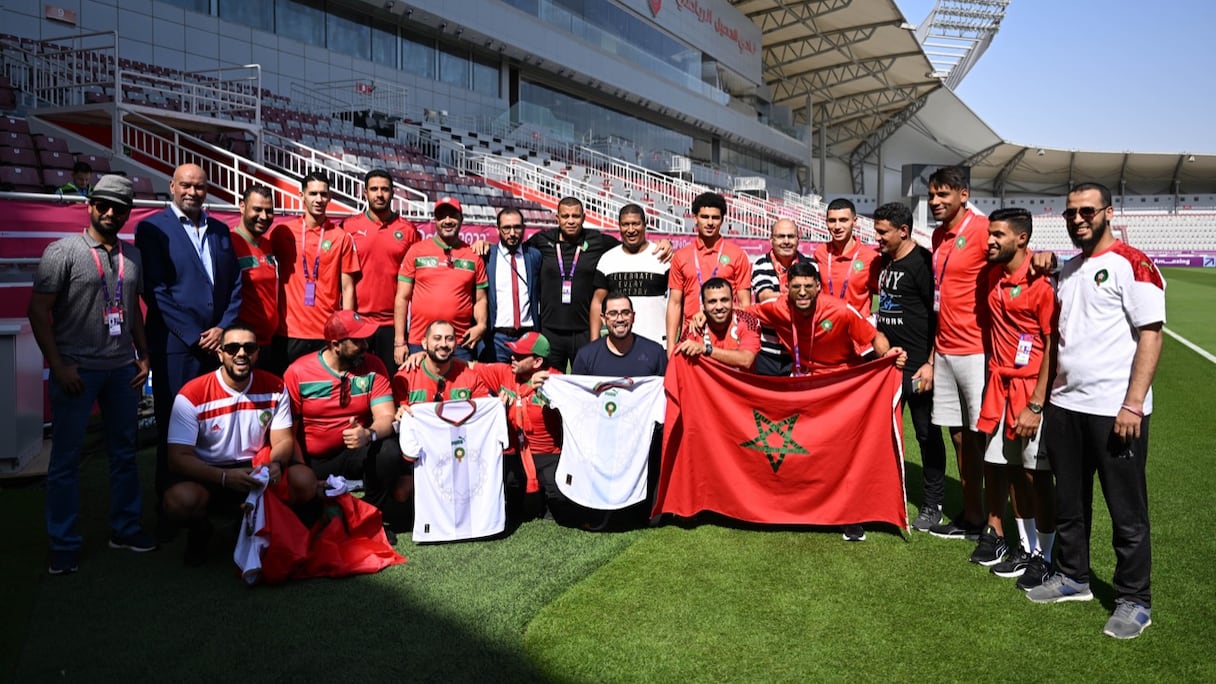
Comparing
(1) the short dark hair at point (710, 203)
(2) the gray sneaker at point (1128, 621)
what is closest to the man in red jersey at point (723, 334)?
(1) the short dark hair at point (710, 203)

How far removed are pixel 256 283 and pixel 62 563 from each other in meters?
2.04

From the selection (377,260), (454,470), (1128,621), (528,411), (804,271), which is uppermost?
(377,260)

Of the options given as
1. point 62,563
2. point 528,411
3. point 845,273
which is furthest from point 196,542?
point 845,273

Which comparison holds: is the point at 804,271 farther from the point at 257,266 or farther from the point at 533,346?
the point at 257,266

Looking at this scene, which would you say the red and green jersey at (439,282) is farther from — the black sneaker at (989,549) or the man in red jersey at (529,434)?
the black sneaker at (989,549)

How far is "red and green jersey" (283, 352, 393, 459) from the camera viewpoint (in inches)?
198

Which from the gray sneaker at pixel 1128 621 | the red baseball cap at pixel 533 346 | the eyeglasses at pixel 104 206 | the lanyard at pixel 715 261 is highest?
the eyeglasses at pixel 104 206

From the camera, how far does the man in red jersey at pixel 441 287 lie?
5965 millimetres

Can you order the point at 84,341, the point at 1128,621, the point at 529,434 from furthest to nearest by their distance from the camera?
the point at 529,434 → the point at 84,341 → the point at 1128,621

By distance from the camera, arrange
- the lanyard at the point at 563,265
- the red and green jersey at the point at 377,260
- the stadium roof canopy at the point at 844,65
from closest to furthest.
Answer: the red and green jersey at the point at 377,260 → the lanyard at the point at 563,265 → the stadium roof canopy at the point at 844,65

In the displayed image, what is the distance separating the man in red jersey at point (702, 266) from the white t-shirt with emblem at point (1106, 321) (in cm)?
233

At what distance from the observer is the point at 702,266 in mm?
5902

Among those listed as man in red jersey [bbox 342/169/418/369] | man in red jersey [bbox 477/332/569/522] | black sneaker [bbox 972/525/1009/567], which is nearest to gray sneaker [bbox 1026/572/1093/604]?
black sneaker [bbox 972/525/1009/567]

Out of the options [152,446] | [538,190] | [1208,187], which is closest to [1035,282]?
[152,446]
